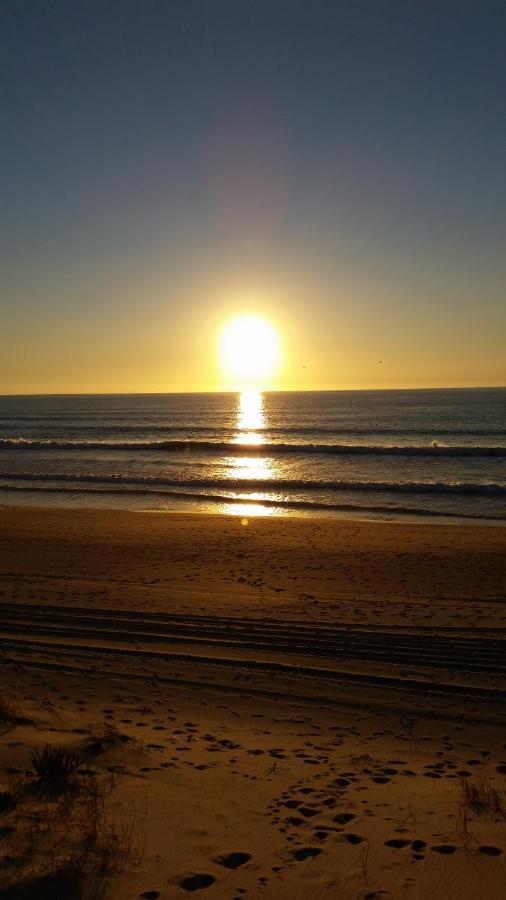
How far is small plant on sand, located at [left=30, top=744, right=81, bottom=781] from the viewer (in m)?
4.52

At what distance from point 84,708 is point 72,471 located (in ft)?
99.7

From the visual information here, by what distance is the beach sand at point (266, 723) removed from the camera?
12.2ft

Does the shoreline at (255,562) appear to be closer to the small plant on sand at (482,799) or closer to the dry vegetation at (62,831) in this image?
the small plant on sand at (482,799)

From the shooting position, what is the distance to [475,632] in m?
9.52

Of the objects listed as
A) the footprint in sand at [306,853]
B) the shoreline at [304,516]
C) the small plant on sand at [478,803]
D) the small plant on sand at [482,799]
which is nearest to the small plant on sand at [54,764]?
the footprint in sand at [306,853]

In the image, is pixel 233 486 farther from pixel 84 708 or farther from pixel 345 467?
pixel 84 708

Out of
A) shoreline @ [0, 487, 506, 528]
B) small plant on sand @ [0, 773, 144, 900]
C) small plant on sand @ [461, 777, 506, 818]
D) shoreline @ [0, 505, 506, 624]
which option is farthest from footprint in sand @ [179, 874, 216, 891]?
shoreline @ [0, 487, 506, 528]

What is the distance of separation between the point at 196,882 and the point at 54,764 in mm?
1520

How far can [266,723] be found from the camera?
634 cm

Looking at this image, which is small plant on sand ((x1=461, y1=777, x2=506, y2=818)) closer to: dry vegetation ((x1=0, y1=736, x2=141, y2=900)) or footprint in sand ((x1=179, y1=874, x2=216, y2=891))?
footprint in sand ((x1=179, y1=874, x2=216, y2=891))

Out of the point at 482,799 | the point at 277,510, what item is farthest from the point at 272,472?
the point at 482,799

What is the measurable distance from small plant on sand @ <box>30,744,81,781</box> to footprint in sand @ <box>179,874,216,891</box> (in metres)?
1.38

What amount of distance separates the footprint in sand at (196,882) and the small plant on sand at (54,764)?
1.38 metres

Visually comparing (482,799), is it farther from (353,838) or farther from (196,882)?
(196,882)
